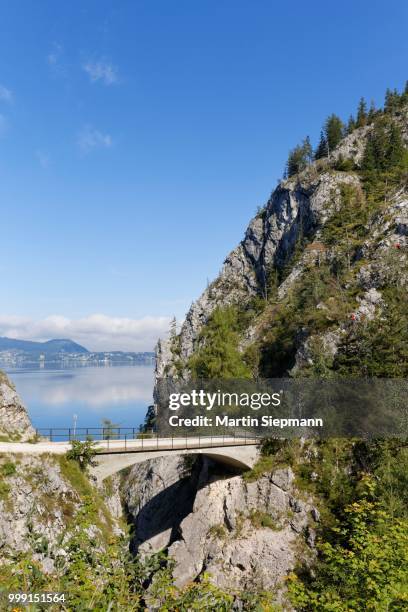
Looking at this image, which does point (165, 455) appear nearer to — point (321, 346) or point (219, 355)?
point (219, 355)

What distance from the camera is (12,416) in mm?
46875

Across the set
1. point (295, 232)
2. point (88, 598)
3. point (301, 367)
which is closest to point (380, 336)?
point (301, 367)

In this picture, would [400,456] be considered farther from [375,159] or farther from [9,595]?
[375,159]

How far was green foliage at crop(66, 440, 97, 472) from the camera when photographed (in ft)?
92.8

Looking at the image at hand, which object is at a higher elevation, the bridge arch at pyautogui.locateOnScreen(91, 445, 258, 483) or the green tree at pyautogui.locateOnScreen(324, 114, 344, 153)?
the green tree at pyautogui.locateOnScreen(324, 114, 344, 153)

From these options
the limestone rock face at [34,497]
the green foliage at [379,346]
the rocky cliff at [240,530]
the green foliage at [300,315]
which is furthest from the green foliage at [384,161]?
the limestone rock face at [34,497]

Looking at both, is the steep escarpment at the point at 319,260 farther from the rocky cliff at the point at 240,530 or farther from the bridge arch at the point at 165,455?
the rocky cliff at the point at 240,530

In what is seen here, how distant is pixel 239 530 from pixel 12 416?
1178 inches

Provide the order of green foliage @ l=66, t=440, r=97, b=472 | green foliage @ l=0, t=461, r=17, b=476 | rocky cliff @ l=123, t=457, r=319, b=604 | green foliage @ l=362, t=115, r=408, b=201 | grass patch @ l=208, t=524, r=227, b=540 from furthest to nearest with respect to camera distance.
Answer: green foliage @ l=362, t=115, r=408, b=201, grass patch @ l=208, t=524, r=227, b=540, rocky cliff @ l=123, t=457, r=319, b=604, green foliage @ l=66, t=440, r=97, b=472, green foliage @ l=0, t=461, r=17, b=476

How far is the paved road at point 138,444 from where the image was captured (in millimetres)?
27464

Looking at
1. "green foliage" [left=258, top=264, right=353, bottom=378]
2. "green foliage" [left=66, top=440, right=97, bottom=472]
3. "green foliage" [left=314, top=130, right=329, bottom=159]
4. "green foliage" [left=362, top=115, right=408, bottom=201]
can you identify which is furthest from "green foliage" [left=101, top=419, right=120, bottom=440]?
"green foliage" [left=314, top=130, right=329, bottom=159]

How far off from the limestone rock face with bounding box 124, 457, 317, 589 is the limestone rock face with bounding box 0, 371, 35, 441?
19.0m

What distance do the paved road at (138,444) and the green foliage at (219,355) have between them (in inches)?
357

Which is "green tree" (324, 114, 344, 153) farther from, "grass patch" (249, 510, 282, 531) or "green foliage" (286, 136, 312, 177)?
"grass patch" (249, 510, 282, 531)
